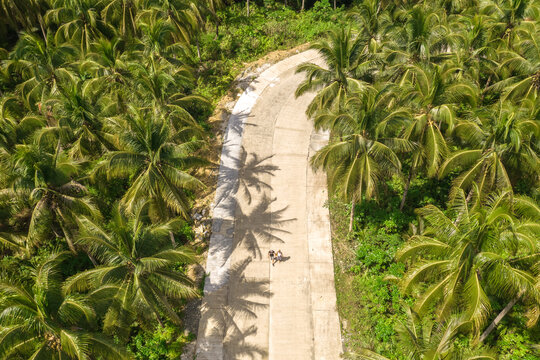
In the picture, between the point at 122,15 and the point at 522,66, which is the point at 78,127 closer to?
the point at 122,15

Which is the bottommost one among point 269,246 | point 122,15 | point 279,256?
point 269,246

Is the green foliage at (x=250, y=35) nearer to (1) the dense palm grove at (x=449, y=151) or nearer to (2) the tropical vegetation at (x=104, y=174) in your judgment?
(2) the tropical vegetation at (x=104, y=174)

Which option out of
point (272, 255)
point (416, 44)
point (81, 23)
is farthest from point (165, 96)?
point (416, 44)

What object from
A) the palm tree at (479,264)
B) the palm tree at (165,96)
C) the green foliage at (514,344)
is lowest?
the green foliage at (514,344)

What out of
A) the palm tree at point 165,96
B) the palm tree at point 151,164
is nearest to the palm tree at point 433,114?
the palm tree at point 151,164

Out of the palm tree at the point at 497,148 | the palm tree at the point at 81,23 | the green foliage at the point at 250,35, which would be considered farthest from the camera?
the green foliage at the point at 250,35

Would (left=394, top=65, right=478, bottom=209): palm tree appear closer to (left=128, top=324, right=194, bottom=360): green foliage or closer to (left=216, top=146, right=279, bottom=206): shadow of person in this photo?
(left=216, top=146, right=279, bottom=206): shadow of person

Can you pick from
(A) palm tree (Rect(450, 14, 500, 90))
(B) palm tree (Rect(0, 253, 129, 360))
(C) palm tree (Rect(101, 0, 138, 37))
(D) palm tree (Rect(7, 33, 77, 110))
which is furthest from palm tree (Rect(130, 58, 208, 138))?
(A) palm tree (Rect(450, 14, 500, 90))
